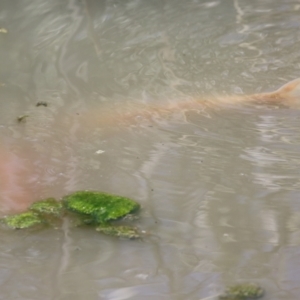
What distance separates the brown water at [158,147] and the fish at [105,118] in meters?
0.02

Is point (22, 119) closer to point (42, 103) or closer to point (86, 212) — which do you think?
point (42, 103)

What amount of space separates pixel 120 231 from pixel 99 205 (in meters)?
0.18

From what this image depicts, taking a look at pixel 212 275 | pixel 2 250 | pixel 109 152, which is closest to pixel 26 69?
pixel 109 152

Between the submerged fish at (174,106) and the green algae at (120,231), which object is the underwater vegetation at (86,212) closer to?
the green algae at (120,231)

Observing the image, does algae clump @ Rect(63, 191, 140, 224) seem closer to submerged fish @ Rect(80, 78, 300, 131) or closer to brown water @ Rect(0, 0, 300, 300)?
brown water @ Rect(0, 0, 300, 300)

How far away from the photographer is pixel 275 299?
1.74 metres

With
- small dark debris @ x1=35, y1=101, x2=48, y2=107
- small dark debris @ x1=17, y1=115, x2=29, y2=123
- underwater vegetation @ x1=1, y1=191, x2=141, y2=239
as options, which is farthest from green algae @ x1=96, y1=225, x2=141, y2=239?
small dark debris @ x1=35, y1=101, x2=48, y2=107

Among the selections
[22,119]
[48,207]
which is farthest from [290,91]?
[48,207]

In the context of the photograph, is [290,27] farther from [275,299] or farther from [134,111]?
[275,299]

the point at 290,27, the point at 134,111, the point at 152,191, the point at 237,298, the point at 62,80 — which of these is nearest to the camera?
the point at 237,298

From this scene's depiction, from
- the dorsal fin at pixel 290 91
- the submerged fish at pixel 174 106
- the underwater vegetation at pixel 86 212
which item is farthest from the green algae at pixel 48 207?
the dorsal fin at pixel 290 91

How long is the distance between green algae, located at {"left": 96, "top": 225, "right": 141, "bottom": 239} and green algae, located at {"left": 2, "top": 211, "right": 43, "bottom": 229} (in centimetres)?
23

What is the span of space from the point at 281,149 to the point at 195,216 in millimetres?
689

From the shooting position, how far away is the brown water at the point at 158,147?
1892 mm
